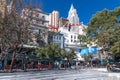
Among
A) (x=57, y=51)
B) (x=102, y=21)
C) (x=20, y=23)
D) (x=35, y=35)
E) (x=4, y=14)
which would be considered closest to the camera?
(x=4, y=14)

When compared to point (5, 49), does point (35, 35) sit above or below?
above

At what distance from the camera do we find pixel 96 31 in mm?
36969

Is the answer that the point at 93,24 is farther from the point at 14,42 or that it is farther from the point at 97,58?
the point at 97,58

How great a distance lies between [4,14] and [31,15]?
12.7ft

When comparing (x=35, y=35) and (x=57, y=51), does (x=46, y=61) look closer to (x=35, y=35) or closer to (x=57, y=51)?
(x=57, y=51)

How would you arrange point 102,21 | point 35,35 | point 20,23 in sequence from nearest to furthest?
1. point 20,23
2. point 35,35
3. point 102,21

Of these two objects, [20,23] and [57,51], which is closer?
[20,23]

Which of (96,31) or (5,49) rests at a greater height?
(96,31)

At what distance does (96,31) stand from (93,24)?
1262mm

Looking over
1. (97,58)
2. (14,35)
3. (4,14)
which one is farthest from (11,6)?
(97,58)

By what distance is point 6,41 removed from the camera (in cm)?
2467

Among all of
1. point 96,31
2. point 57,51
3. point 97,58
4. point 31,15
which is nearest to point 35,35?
point 31,15

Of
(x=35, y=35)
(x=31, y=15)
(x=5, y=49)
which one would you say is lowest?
(x=5, y=49)

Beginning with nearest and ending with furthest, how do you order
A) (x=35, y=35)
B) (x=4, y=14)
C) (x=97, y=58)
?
1. (x=4, y=14)
2. (x=35, y=35)
3. (x=97, y=58)
